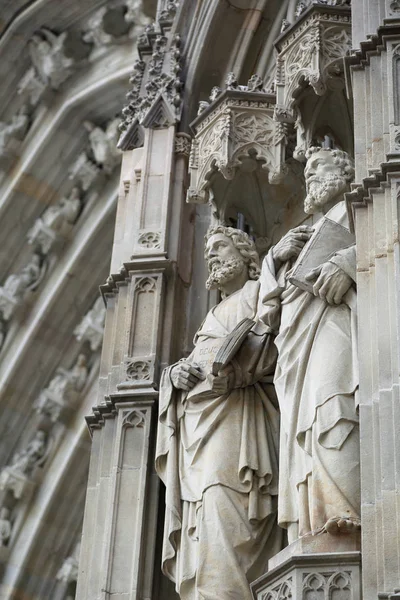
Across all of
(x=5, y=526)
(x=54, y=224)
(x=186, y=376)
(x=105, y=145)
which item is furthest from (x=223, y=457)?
(x=105, y=145)

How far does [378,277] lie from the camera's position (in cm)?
682

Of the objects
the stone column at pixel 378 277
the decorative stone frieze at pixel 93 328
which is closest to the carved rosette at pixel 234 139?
the stone column at pixel 378 277

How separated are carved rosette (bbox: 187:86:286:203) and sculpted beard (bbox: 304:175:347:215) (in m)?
1.15

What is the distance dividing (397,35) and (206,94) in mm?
3167

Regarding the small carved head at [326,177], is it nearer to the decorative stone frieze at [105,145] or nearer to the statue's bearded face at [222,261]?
the statue's bearded face at [222,261]

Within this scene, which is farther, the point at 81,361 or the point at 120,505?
the point at 81,361

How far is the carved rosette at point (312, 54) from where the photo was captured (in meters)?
8.71

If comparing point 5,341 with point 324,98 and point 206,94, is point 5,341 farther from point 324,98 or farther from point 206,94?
point 324,98

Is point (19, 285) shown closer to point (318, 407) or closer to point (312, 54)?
point (312, 54)

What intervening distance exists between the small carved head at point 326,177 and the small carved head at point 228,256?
2.54ft

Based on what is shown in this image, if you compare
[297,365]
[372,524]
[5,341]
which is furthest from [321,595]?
[5,341]

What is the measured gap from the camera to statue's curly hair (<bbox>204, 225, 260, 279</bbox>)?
28.7ft

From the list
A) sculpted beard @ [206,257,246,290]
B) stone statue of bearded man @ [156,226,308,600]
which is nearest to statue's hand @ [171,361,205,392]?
stone statue of bearded man @ [156,226,308,600]

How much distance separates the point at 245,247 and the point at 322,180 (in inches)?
35.5
